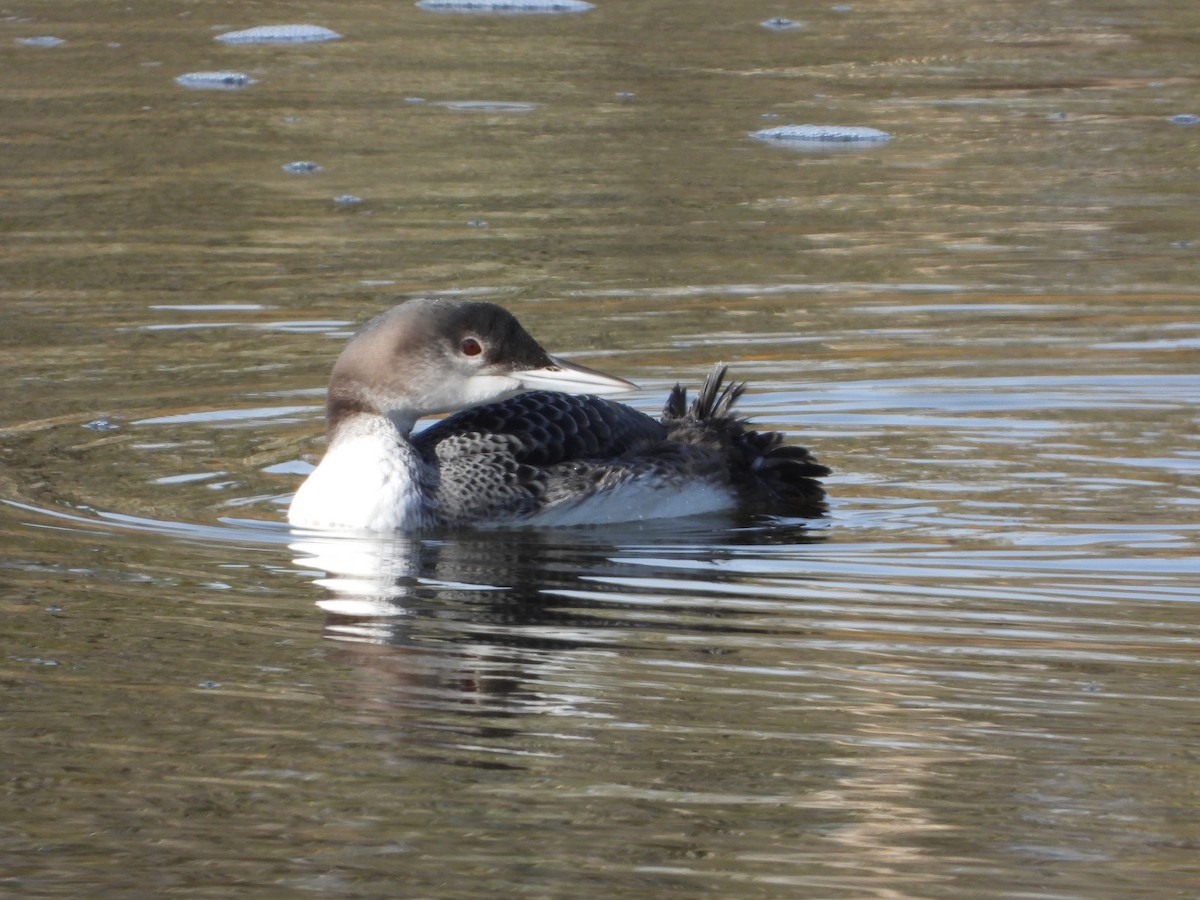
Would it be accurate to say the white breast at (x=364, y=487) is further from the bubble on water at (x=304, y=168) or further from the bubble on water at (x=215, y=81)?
the bubble on water at (x=215, y=81)

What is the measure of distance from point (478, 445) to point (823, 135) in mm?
6132

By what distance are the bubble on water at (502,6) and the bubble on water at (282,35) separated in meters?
0.98

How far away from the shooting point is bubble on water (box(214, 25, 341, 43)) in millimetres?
15483

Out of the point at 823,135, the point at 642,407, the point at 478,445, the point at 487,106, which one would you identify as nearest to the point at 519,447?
the point at 478,445

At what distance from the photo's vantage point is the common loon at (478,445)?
259 inches

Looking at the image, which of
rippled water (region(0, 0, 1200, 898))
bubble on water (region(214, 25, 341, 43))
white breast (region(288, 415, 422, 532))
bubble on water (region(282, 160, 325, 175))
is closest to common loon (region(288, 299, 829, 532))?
white breast (region(288, 415, 422, 532))

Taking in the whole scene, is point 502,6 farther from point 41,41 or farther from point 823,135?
point 823,135

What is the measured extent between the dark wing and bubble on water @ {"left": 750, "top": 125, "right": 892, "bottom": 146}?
18.6ft

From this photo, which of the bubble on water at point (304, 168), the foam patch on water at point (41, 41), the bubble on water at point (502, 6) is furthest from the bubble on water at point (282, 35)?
the bubble on water at point (304, 168)

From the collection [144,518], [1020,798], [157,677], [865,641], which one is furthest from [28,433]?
[1020,798]

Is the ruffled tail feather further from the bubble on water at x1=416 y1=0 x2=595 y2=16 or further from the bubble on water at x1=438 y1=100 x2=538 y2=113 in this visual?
the bubble on water at x1=416 y1=0 x2=595 y2=16

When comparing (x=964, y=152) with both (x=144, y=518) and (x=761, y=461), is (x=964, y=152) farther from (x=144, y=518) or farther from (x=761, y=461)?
(x=144, y=518)

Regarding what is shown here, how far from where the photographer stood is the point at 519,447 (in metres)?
6.79

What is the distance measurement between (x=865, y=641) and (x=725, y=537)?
5.05 ft
